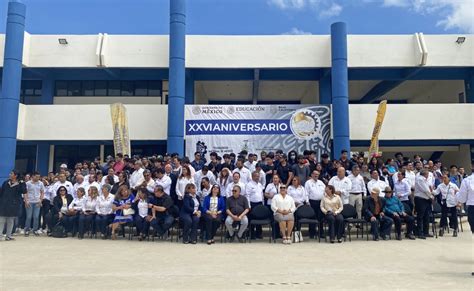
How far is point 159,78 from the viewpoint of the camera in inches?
680

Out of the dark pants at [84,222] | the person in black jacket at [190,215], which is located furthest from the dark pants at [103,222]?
the person in black jacket at [190,215]

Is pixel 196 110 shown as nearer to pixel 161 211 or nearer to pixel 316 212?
pixel 161 211

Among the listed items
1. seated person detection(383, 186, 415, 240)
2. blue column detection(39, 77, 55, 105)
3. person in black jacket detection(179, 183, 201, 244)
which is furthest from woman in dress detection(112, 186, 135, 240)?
blue column detection(39, 77, 55, 105)

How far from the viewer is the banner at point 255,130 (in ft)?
47.7

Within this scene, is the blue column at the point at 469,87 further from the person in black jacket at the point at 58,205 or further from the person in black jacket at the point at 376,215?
the person in black jacket at the point at 58,205

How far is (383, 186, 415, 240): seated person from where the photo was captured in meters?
9.10

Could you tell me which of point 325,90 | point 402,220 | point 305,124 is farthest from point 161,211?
point 325,90

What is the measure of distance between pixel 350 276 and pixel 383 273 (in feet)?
1.78

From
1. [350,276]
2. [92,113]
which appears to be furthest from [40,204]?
[350,276]

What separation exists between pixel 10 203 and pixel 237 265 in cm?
619

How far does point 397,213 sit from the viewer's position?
912 centimetres

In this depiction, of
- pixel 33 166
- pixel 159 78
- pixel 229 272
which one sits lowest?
pixel 229 272

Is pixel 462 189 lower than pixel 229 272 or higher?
higher

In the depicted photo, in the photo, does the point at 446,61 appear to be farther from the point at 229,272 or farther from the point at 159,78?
the point at 229,272
